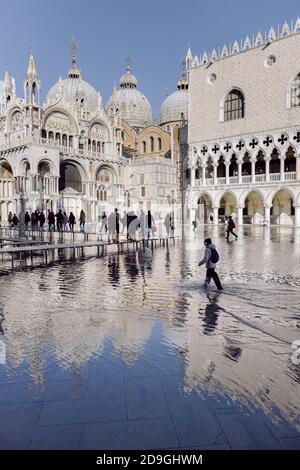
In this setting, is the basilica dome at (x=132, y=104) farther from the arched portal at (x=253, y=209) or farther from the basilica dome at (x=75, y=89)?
the arched portal at (x=253, y=209)

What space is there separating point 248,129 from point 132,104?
103ft

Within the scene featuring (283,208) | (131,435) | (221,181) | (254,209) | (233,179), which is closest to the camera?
(131,435)

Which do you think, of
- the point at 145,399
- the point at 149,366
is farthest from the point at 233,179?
the point at 145,399

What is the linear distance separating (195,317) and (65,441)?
3706 millimetres

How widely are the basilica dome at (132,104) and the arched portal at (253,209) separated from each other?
27716 millimetres

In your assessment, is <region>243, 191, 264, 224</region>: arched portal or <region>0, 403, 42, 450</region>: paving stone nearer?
<region>0, 403, 42, 450</region>: paving stone

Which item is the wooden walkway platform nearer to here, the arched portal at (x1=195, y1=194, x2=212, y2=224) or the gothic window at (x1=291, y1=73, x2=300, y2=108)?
the gothic window at (x1=291, y1=73, x2=300, y2=108)

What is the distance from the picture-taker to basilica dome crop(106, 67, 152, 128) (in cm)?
6469

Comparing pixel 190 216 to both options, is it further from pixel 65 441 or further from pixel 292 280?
pixel 65 441

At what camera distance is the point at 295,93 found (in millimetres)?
36312

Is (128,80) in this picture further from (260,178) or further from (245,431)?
(245,431)

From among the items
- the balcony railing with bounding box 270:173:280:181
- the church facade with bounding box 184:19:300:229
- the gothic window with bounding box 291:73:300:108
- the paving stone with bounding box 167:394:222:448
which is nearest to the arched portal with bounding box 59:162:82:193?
the church facade with bounding box 184:19:300:229

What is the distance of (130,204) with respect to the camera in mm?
48500
